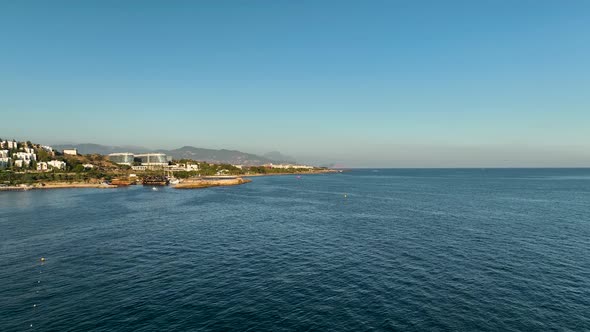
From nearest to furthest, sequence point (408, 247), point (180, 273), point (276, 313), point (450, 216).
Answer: point (276, 313), point (180, 273), point (408, 247), point (450, 216)

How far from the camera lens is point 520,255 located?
5331 cm

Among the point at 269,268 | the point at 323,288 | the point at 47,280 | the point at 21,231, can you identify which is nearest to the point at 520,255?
the point at 323,288

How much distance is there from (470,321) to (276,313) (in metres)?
20.8

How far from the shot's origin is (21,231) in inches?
2793

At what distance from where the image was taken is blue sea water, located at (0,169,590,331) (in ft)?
107

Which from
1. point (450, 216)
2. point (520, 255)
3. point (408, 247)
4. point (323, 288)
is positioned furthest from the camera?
point (450, 216)

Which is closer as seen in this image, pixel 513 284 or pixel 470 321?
pixel 470 321

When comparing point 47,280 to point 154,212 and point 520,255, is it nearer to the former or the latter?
point 154,212

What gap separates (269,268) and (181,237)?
28712mm

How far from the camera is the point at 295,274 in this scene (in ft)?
149

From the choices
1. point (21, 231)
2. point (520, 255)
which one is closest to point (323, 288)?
point (520, 255)

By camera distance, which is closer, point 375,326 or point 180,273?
point 375,326

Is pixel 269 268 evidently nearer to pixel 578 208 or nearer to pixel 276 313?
pixel 276 313

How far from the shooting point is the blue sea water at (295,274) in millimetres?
32500
